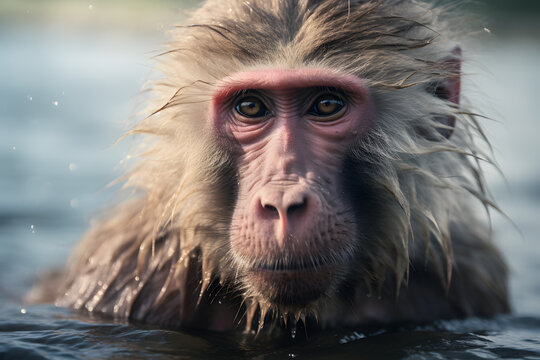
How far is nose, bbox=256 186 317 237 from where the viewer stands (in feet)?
9.70

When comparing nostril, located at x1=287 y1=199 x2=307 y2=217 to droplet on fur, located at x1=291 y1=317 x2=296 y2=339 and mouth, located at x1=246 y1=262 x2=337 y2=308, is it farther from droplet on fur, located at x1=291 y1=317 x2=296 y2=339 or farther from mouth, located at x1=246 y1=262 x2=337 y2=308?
droplet on fur, located at x1=291 y1=317 x2=296 y2=339

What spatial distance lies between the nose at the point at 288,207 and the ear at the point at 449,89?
1.03m

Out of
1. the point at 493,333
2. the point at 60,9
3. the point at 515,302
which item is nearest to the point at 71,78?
the point at 60,9

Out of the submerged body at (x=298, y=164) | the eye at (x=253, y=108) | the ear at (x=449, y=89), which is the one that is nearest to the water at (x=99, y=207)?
the submerged body at (x=298, y=164)

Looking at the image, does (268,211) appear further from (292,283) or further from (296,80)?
(296,80)

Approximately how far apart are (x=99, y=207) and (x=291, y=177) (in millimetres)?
2603

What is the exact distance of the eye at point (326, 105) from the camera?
11.3 ft

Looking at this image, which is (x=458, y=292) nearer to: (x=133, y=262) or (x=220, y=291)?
(x=220, y=291)

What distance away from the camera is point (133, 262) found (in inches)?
164

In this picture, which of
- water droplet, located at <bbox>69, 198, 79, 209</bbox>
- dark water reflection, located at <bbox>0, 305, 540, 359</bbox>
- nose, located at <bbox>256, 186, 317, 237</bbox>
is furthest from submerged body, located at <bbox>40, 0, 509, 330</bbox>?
water droplet, located at <bbox>69, 198, 79, 209</bbox>

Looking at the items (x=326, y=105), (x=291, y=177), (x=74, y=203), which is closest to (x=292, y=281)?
(x=291, y=177)

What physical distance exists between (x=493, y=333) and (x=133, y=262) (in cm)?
198

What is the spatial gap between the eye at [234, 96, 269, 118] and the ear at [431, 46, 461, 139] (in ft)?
2.85

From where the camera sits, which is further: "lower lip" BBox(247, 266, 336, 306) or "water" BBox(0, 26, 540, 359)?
"water" BBox(0, 26, 540, 359)
